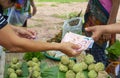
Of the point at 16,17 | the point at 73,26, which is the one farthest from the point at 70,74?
the point at 16,17

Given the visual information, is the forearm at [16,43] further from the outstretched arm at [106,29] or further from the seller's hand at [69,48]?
the outstretched arm at [106,29]

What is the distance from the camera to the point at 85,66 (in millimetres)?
2721

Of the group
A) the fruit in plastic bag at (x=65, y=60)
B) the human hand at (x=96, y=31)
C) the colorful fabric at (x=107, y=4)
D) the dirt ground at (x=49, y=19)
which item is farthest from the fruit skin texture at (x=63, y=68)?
the dirt ground at (x=49, y=19)

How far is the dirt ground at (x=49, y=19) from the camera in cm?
665

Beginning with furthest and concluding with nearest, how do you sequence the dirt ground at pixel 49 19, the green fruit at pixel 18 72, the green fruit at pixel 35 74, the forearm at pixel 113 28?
the dirt ground at pixel 49 19, the forearm at pixel 113 28, the green fruit at pixel 18 72, the green fruit at pixel 35 74

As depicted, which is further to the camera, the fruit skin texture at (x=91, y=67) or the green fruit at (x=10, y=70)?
the fruit skin texture at (x=91, y=67)

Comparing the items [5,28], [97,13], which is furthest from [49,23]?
[5,28]

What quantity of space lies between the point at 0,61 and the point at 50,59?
0.62 m

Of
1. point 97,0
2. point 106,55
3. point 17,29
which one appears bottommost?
point 106,55

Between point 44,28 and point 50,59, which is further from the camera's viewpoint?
A: point 44,28

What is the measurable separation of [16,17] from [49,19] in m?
3.56

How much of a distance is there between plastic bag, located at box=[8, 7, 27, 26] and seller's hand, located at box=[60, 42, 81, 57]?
168 centimetres

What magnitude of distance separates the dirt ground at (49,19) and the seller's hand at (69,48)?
3536 mm

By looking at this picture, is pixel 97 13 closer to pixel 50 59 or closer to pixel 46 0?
pixel 50 59
